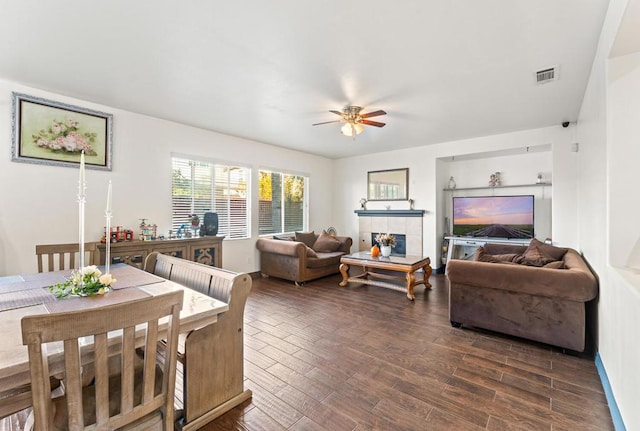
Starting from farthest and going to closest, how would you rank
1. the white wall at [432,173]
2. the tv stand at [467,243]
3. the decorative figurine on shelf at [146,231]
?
the tv stand at [467,243] → the white wall at [432,173] → the decorative figurine on shelf at [146,231]

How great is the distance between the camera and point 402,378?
2.21 meters

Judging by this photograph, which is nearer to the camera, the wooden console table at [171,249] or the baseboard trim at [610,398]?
the baseboard trim at [610,398]

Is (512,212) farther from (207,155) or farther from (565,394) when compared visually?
(207,155)

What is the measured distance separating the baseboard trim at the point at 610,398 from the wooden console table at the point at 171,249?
175 inches

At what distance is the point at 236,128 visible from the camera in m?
4.78

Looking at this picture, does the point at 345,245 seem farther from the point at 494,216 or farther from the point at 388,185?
the point at 494,216

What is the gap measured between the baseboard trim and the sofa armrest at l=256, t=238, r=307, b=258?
3.73 m

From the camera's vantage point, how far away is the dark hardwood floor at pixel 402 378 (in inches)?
70.2

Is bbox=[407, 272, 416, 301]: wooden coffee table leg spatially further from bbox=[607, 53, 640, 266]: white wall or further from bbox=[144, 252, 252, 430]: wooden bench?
bbox=[144, 252, 252, 430]: wooden bench

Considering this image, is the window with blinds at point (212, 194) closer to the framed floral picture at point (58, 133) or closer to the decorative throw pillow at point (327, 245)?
the framed floral picture at point (58, 133)

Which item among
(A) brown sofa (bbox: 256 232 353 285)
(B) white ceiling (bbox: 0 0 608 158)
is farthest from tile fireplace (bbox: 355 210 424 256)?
(B) white ceiling (bbox: 0 0 608 158)

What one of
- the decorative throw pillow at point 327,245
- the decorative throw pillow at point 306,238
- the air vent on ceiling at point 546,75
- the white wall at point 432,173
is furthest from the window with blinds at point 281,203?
the air vent on ceiling at point 546,75

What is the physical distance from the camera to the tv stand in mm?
5239

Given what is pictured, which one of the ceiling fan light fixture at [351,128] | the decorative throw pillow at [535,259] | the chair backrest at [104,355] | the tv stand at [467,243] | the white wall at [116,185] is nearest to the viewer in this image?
the chair backrest at [104,355]
